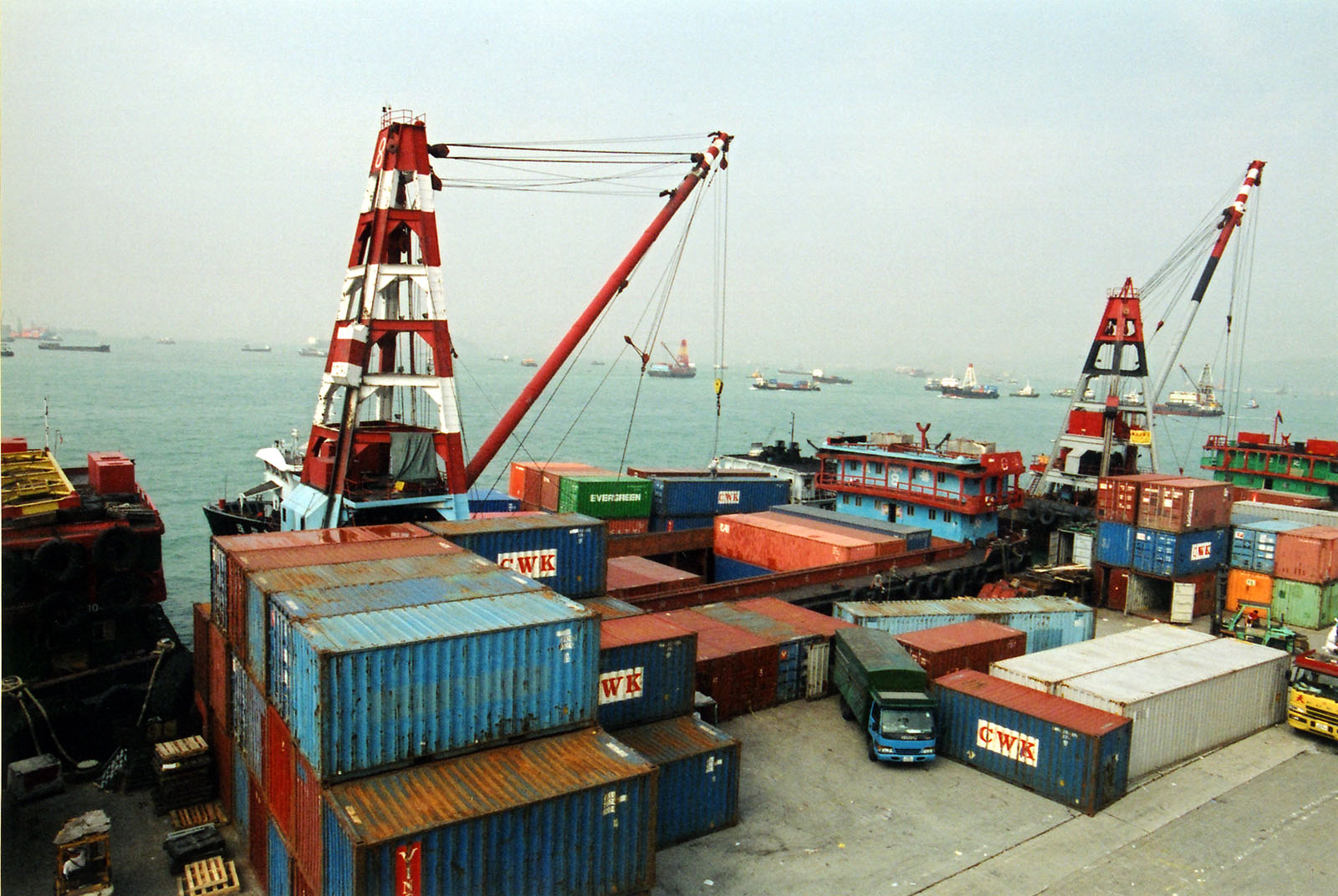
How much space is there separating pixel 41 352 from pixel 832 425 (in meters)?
137

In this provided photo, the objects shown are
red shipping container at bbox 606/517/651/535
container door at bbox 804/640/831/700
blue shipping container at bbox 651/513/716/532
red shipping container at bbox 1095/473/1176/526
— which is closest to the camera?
container door at bbox 804/640/831/700

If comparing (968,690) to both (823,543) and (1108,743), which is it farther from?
(823,543)

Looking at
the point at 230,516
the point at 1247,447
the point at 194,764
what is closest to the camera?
the point at 194,764

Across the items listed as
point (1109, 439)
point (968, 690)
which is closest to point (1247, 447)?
point (1109, 439)

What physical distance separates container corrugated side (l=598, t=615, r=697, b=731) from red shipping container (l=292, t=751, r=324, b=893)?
576 centimetres

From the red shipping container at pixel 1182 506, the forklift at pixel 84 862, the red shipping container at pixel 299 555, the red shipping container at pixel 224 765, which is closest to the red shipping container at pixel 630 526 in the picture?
the red shipping container at pixel 299 555

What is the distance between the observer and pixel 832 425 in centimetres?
15475

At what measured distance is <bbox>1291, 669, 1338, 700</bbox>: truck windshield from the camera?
22156 millimetres

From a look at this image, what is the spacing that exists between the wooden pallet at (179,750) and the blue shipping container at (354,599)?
487 centimetres

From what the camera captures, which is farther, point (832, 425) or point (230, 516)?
point (832, 425)

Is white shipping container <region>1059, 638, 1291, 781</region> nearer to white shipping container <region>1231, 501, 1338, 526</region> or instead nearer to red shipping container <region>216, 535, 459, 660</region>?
red shipping container <region>216, 535, 459, 660</region>

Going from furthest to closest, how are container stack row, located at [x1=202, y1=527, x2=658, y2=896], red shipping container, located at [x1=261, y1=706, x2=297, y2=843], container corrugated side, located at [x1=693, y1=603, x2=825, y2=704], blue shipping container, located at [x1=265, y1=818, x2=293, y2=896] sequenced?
container corrugated side, located at [x1=693, y1=603, x2=825, y2=704], blue shipping container, located at [x1=265, y1=818, x2=293, y2=896], red shipping container, located at [x1=261, y1=706, x2=297, y2=843], container stack row, located at [x1=202, y1=527, x2=658, y2=896]

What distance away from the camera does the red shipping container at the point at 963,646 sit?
2269 cm

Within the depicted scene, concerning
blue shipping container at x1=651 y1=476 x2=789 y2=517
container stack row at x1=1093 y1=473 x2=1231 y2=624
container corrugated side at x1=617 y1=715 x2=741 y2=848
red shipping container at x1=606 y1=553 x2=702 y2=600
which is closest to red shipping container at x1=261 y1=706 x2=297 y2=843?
container corrugated side at x1=617 y1=715 x2=741 y2=848
